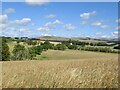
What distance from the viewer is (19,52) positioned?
70.8 metres

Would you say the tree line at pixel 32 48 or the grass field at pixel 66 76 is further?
the tree line at pixel 32 48

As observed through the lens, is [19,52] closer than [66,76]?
No

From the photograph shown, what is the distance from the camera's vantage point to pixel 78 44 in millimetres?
80438

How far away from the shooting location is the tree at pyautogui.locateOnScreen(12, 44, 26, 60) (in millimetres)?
67938

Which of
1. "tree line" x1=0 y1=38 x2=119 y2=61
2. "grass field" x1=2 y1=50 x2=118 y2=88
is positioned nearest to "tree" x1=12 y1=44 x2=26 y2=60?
"tree line" x1=0 y1=38 x2=119 y2=61

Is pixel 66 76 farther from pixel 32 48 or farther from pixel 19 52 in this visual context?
pixel 32 48

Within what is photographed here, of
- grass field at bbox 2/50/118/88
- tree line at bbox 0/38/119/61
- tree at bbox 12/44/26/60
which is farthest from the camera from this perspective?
tree at bbox 12/44/26/60

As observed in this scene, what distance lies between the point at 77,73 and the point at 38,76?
133cm

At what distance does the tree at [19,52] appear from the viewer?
67.9 m

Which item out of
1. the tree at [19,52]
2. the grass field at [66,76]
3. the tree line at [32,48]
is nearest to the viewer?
the grass field at [66,76]

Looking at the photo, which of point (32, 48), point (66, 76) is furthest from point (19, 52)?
point (66, 76)

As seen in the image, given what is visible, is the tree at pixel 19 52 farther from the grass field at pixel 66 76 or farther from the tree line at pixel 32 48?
the grass field at pixel 66 76

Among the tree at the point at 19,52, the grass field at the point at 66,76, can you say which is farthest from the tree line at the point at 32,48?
the grass field at the point at 66,76

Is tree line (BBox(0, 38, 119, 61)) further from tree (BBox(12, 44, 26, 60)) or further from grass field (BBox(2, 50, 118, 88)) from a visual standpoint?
grass field (BBox(2, 50, 118, 88))
